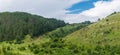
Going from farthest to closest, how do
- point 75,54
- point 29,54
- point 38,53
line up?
point 75,54
point 38,53
point 29,54

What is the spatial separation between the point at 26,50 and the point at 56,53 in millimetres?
18202

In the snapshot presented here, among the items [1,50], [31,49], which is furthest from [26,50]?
[1,50]

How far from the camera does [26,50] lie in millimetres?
187750

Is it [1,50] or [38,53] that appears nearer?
[1,50]

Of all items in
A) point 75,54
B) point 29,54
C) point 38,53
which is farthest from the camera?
point 75,54

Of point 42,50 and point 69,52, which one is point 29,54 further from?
point 69,52

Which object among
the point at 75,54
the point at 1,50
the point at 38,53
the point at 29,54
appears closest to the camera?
the point at 1,50

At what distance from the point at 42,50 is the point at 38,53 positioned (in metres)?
5.55

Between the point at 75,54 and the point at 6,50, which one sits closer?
the point at 6,50

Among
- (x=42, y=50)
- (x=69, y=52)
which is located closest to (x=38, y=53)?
(x=42, y=50)

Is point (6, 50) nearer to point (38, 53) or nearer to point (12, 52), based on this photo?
point (12, 52)

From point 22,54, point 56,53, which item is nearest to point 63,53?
point 56,53

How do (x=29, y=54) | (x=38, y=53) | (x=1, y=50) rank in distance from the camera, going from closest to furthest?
1. (x=1, y=50)
2. (x=29, y=54)
3. (x=38, y=53)

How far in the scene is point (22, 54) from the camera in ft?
532
